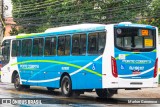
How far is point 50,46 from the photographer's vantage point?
19625mm

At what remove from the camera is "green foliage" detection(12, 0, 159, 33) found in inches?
1523

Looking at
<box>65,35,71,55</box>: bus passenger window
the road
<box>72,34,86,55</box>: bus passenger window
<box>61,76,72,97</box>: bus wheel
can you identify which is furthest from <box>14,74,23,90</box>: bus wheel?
<box>72,34,86,55</box>: bus passenger window

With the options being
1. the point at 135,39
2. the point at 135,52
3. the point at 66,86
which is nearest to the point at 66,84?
the point at 66,86

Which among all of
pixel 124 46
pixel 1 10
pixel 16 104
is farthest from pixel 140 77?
pixel 1 10

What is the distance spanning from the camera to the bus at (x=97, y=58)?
15.8m

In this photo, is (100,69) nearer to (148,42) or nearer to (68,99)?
(68,99)

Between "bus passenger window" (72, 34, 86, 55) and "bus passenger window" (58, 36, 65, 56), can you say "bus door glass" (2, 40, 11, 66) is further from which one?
"bus passenger window" (72, 34, 86, 55)

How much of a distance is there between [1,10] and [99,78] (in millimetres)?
28799

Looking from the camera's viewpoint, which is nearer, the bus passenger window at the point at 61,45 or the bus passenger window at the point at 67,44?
the bus passenger window at the point at 67,44

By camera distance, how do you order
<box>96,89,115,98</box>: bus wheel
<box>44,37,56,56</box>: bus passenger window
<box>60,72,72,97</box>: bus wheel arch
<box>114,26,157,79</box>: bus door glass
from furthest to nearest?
1. <box>44,37,56,56</box>: bus passenger window
2. <box>96,89,115,98</box>: bus wheel
3. <box>60,72,72,97</box>: bus wheel arch
4. <box>114,26,157,79</box>: bus door glass

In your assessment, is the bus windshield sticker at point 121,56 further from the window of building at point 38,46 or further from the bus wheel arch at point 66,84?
the window of building at point 38,46

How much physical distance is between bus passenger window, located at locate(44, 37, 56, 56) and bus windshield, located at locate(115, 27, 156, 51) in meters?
4.27

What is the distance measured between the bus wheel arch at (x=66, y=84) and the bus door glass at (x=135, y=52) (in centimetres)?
297

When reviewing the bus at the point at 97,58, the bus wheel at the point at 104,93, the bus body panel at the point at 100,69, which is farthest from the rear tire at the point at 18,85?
the bus wheel at the point at 104,93
